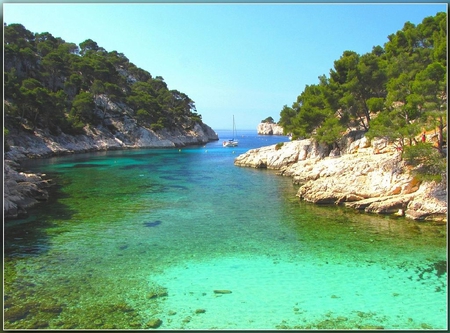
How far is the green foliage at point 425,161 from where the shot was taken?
18.4 m

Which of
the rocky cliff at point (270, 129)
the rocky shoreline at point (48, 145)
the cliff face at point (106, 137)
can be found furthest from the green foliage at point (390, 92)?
the rocky cliff at point (270, 129)

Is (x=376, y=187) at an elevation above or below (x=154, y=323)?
above

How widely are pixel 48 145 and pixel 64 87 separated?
2280 centimetres

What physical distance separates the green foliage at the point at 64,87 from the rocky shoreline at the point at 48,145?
2416 millimetres

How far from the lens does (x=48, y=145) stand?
177 feet

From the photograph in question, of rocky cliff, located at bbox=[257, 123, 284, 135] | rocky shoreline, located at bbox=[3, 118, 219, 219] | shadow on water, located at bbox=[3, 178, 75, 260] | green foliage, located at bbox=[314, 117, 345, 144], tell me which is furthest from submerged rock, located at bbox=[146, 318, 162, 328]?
rocky cliff, located at bbox=[257, 123, 284, 135]

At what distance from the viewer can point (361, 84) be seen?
116 feet

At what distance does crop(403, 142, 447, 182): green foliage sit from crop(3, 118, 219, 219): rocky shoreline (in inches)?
853

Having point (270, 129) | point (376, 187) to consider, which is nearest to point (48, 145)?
point (376, 187)

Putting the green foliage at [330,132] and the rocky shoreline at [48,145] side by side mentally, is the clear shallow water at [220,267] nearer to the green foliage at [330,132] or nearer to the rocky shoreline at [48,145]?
the rocky shoreline at [48,145]

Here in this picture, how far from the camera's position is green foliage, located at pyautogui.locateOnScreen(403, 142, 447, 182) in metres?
18.4

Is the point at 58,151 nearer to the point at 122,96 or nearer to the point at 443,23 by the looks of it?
the point at 122,96

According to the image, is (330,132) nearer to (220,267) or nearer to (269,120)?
(220,267)

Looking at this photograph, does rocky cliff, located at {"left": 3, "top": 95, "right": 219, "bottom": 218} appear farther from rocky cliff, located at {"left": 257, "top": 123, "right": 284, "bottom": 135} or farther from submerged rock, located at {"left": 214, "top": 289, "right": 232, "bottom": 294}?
rocky cliff, located at {"left": 257, "top": 123, "right": 284, "bottom": 135}
